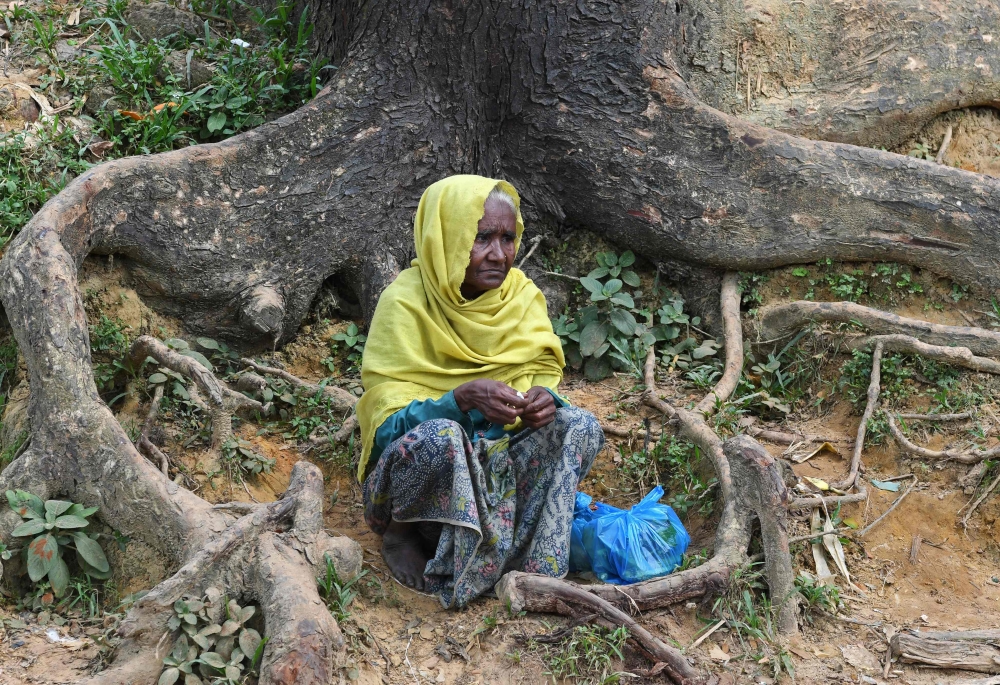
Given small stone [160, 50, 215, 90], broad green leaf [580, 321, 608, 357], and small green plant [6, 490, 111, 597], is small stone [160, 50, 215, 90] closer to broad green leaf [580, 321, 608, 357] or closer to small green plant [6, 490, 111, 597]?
broad green leaf [580, 321, 608, 357]

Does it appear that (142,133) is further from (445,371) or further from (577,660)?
(577,660)

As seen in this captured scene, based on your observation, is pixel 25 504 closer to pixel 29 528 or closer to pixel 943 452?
A: pixel 29 528

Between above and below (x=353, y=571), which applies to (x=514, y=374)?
above

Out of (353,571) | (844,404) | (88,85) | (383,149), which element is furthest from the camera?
(88,85)

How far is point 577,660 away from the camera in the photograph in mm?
3473

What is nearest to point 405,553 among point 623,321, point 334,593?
point 334,593

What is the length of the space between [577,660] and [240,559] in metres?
1.22

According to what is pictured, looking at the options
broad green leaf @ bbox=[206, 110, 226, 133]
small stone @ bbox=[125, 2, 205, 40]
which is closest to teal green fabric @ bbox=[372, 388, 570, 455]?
broad green leaf @ bbox=[206, 110, 226, 133]

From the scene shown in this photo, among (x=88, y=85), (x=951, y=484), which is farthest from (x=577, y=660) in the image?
(x=88, y=85)

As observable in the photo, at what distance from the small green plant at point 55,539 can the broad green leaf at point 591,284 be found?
267cm

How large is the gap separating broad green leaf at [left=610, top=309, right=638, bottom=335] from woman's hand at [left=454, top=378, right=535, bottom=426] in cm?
166

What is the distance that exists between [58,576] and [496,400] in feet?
5.66

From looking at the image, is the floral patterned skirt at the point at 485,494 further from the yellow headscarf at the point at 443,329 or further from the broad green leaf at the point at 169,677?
the broad green leaf at the point at 169,677

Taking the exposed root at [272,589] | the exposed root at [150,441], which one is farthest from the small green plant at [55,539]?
the exposed root at [272,589]
